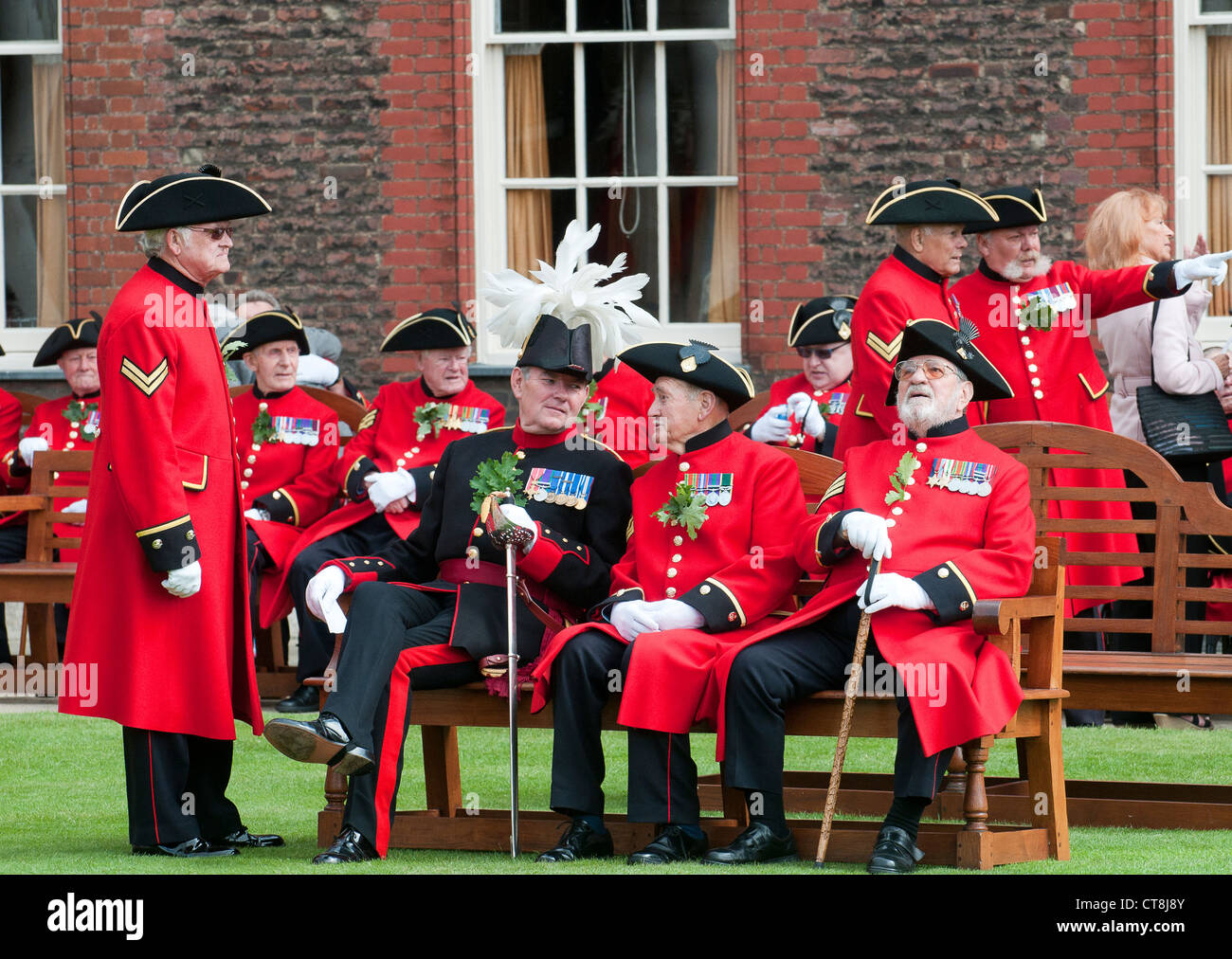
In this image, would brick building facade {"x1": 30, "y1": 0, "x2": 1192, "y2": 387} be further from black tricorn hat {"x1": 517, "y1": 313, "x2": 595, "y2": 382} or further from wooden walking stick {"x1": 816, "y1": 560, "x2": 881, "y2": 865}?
wooden walking stick {"x1": 816, "y1": 560, "x2": 881, "y2": 865}

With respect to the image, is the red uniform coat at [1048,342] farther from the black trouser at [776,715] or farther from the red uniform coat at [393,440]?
the red uniform coat at [393,440]

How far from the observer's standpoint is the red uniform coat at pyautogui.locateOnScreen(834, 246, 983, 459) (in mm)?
6168

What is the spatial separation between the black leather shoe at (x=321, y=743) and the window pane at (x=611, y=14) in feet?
20.0

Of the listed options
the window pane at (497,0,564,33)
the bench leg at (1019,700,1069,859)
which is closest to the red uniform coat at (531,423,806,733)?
the bench leg at (1019,700,1069,859)

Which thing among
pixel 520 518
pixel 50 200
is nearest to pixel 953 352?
pixel 520 518

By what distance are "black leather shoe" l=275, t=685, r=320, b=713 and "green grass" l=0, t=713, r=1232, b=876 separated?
0.21 metres

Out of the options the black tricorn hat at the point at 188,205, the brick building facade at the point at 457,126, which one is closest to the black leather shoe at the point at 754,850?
the black tricorn hat at the point at 188,205

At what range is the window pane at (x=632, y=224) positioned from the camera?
1052cm

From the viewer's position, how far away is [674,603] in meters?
5.50

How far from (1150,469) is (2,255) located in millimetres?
7502

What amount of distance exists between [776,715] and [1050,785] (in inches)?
31.3

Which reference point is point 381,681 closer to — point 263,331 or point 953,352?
point 953,352

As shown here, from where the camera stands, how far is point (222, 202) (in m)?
5.81

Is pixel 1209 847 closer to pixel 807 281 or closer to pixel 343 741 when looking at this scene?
pixel 343 741
